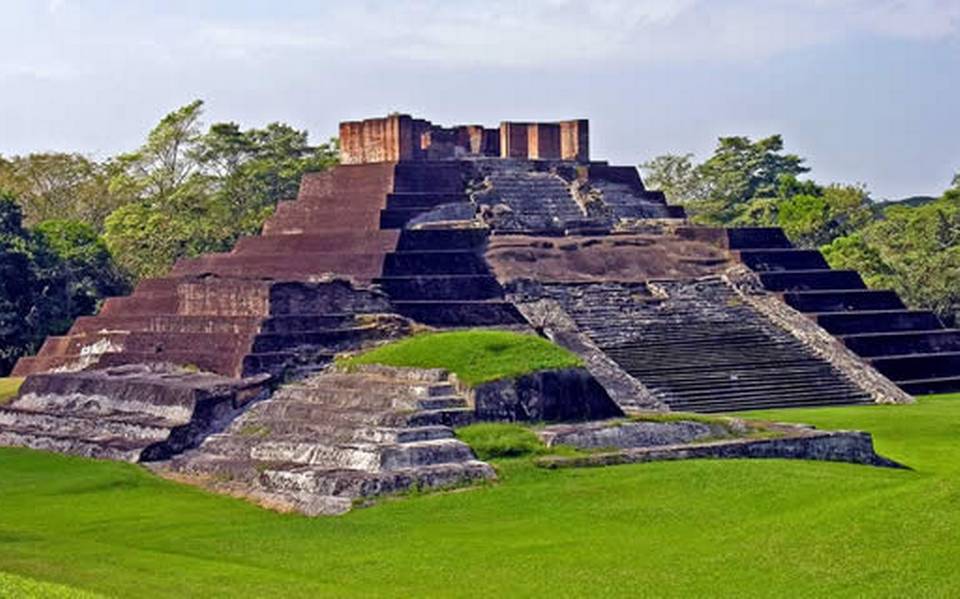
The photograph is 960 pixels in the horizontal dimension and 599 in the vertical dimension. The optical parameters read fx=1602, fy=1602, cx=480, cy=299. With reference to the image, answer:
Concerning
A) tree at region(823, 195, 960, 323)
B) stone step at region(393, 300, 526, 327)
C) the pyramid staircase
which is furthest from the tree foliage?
tree at region(823, 195, 960, 323)

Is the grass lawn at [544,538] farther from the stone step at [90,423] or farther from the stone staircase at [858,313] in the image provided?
the stone staircase at [858,313]

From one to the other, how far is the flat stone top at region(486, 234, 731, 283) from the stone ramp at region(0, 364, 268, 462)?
699 centimetres

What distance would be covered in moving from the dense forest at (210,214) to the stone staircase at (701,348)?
31.9 ft

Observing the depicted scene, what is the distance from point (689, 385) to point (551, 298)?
3.29 metres

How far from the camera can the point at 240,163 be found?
1876 inches

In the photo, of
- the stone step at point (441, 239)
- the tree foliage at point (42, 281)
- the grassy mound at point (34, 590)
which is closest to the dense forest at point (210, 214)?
the tree foliage at point (42, 281)

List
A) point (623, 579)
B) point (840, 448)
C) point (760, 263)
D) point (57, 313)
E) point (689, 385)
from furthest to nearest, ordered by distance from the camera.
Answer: point (57, 313), point (760, 263), point (689, 385), point (840, 448), point (623, 579)

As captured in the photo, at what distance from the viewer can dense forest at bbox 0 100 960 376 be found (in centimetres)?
3447

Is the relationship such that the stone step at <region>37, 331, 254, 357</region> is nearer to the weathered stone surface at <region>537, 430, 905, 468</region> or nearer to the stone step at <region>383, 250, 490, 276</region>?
the stone step at <region>383, 250, 490, 276</region>

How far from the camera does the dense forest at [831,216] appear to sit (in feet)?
119

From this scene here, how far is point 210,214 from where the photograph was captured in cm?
4434

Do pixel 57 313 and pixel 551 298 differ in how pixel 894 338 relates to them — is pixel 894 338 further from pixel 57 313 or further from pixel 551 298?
pixel 57 313

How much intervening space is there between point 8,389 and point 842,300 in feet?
47.2

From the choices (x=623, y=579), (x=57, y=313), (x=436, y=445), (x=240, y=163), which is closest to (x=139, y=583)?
(x=623, y=579)
